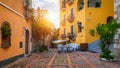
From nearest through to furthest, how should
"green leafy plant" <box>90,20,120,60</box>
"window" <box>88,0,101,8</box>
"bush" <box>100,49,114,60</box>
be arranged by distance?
1. "green leafy plant" <box>90,20,120,60</box>
2. "bush" <box>100,49,114,60</box>
3. "window" <box>88,0,101,8</box>

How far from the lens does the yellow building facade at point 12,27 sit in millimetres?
10750

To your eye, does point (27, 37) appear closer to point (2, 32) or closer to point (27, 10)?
point (27, 10)

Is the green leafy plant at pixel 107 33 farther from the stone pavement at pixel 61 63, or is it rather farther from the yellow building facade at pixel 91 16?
the yellow building facade at pixel 91 16

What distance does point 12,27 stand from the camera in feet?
41.4

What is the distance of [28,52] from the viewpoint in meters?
18.0

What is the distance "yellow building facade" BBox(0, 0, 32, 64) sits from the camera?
35.3 ft

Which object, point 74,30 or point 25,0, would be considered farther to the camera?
point 74,30

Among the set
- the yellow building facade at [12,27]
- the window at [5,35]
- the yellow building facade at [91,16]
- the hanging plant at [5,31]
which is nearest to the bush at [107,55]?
the yellow building facade at [12,27]

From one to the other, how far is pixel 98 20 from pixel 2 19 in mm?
15120

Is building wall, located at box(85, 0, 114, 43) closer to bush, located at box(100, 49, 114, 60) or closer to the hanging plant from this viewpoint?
bush, located at box(100, 49, 114, 60)

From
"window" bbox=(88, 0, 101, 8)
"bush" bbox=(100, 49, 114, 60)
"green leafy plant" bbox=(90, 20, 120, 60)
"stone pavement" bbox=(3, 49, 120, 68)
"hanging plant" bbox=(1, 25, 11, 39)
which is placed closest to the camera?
"stone pavement" bbox=(3, 49, 120, 68)

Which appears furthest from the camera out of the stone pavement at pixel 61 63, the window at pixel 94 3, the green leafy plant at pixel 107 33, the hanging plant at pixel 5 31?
the window at pixel 94 3

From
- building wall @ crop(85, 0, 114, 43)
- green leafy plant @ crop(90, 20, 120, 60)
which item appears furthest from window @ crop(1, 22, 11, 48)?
building wall @ crop(85, 0, 114, 43)

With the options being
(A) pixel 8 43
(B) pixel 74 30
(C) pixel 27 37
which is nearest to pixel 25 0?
(C) pixel 27 37
